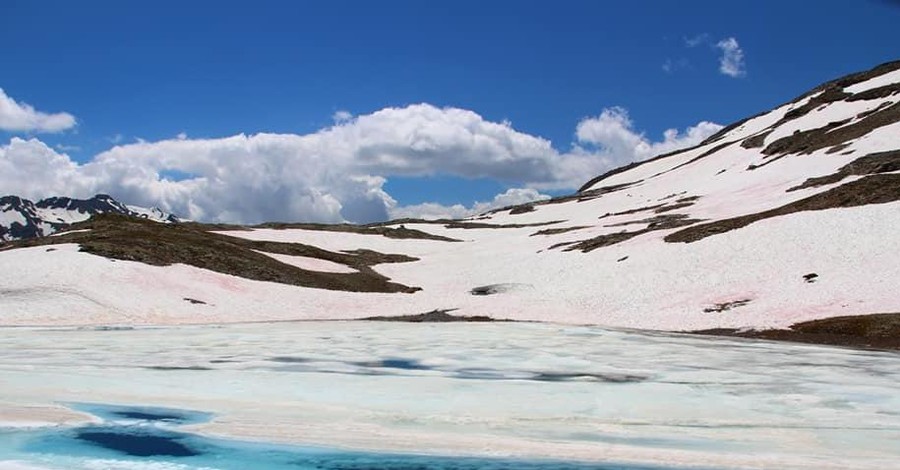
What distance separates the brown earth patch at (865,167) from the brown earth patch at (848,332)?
4045cm

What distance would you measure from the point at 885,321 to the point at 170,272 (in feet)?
158

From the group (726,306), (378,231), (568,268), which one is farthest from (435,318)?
(378,231)

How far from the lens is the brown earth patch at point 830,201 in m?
57.3

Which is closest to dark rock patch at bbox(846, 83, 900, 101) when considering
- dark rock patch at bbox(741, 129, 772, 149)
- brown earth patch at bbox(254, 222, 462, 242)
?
dark rock patch at bbox(741, 129, 772, 149)

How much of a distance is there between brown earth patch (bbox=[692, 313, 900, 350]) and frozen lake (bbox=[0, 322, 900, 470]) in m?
4.52

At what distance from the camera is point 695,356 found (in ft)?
88.1

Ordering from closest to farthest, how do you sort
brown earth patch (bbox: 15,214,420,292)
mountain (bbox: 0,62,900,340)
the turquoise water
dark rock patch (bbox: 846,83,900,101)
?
the turquoise water → mountain (bbox: 0,62,900,340) → brown earth patch (bbox: 15,214,420,292) → dark rock patch (bbox: 846,83,900,101)

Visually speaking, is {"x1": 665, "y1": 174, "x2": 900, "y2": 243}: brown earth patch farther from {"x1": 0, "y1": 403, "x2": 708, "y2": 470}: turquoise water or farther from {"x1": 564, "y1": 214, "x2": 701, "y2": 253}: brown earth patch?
{"x1": 0, "y1": 403, "x2": 708, "y2": 470}: turquoise water

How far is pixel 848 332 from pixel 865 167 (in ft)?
152

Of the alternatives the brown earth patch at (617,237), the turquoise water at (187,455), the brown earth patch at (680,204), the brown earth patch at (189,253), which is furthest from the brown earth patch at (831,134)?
the turquoise water at (187,455)

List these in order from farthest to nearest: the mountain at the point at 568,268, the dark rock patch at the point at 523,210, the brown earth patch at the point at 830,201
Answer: the dark rock patch at the point at 523,210 < the brown earth patch at the point at 830,201 < the mountain at the point at 568,268

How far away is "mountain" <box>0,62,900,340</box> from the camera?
43.1 metres

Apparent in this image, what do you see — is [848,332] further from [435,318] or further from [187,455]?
[187,455]

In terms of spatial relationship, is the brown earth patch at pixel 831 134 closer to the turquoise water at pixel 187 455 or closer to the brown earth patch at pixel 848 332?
the brown earth patch at pixel 848 332
